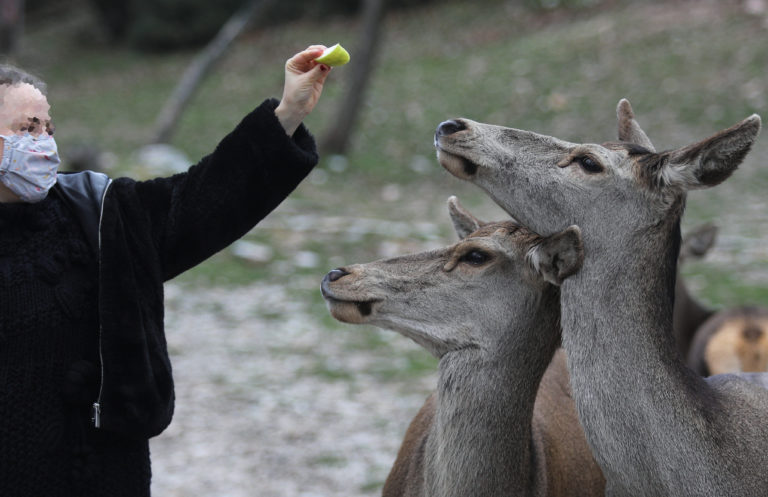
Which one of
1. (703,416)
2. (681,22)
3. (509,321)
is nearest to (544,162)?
(509,321)

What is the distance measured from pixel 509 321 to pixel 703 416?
2.12 feet

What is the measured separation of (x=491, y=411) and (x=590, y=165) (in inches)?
32.3

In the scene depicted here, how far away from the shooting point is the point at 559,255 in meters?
2.89

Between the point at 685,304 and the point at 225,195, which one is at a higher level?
the point at 685,304

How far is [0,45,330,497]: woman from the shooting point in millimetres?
2559

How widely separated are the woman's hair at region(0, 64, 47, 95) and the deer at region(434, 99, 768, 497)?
117 centimetres

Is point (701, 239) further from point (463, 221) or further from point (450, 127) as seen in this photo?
point (450, 127)

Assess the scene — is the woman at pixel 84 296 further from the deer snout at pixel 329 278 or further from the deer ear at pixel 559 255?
the deer ear at pixel 559 255

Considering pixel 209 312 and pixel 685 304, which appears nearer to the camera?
pixel 685 304

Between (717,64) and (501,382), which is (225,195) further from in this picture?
(717,64)

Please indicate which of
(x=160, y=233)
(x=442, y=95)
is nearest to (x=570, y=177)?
(x=160, y=233)

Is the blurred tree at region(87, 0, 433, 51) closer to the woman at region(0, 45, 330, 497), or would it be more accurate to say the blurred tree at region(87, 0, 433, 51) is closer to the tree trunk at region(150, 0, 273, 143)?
the tree trunk at region(150, 0, 273, 143)

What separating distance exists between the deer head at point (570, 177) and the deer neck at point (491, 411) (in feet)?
1.11

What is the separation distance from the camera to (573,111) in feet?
52.4
